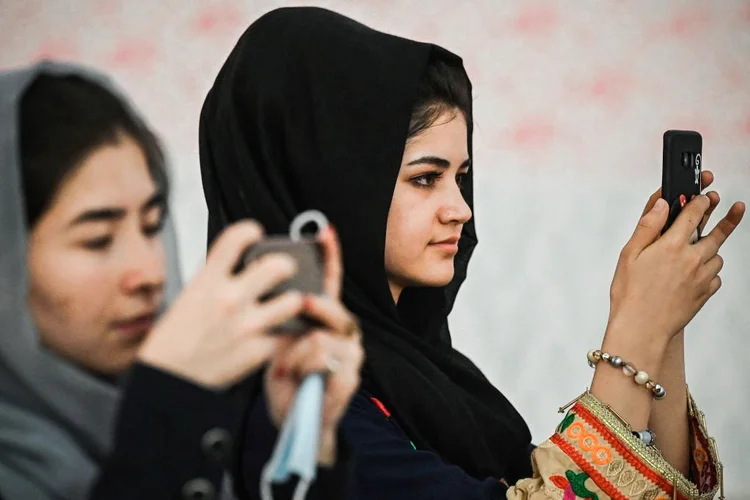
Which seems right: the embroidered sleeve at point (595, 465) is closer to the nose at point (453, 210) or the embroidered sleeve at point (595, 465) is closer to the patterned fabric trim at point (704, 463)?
the patterned fabric trim at point (704, 463)

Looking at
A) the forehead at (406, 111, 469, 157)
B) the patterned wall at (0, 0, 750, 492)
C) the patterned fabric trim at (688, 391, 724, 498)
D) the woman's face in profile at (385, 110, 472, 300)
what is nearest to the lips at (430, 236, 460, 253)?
the woman's face in profile at (385, 110, 472, 300)

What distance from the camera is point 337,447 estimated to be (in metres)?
0.81

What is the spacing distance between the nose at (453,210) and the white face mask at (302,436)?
21.4 inches

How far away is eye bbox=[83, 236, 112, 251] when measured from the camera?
2.29ft

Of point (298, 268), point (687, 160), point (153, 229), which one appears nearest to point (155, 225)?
point (153, 229)

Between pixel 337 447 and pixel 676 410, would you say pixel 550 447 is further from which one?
pixel 337 447

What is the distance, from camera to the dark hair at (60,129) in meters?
0.70

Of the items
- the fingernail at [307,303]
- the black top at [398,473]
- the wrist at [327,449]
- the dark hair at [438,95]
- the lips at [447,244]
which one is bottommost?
the wrist at [327,449]

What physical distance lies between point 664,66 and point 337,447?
5.17 feet

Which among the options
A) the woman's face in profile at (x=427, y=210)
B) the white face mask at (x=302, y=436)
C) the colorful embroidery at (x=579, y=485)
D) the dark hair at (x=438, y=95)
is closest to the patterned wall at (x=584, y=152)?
the dark hair at (x=438, y=95)

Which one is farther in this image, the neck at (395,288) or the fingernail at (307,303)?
the neck at (395,288)

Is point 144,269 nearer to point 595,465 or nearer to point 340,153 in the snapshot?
point 340,153

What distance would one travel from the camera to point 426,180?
1.21 metres

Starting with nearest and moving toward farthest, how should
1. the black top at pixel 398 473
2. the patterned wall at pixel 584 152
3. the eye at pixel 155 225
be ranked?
the eye at pixel 155 225, the black top at pixel 398 473, the patterned wall at pixel 584 152
